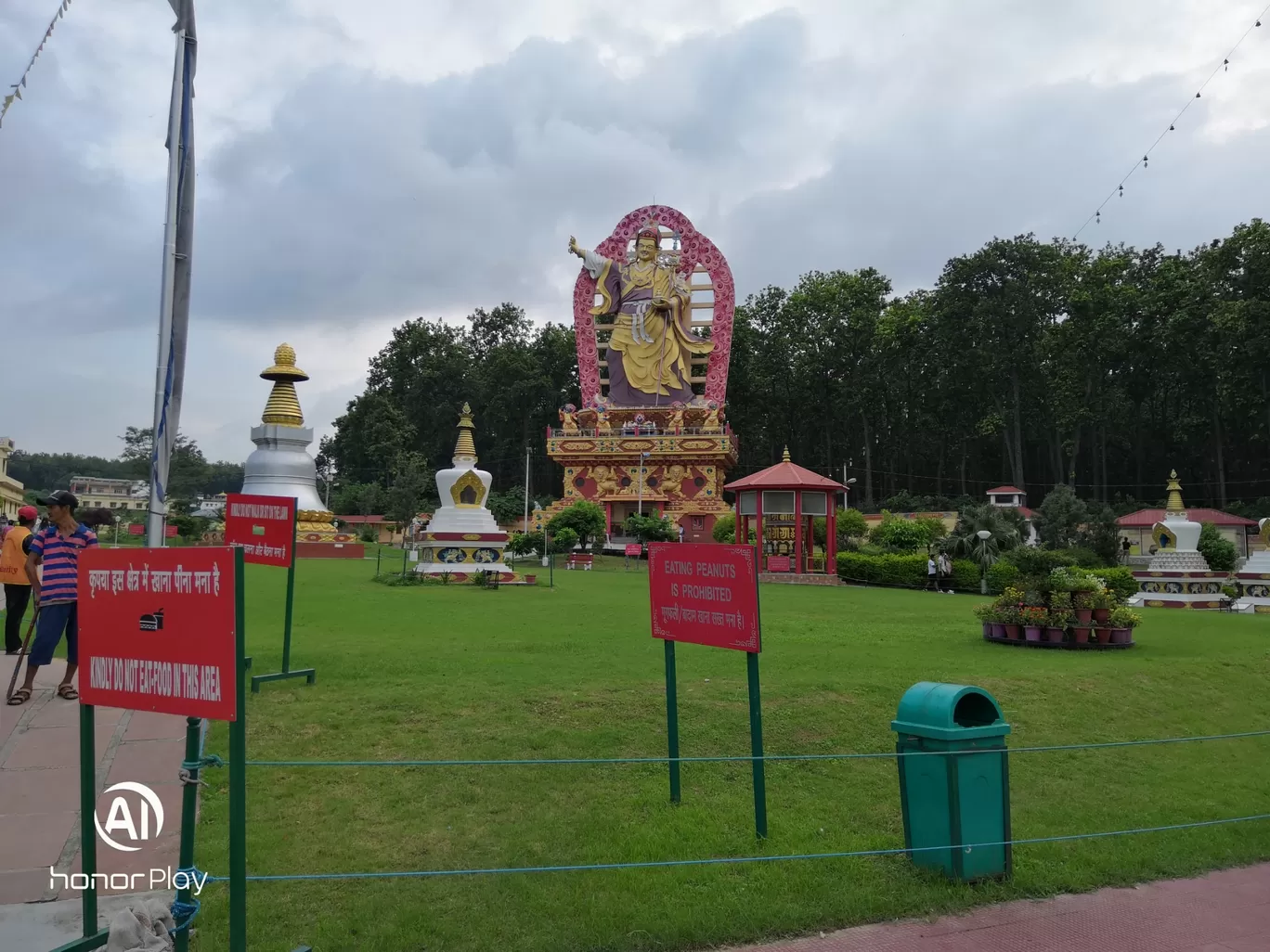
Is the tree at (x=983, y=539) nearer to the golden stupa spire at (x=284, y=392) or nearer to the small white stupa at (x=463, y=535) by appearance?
the small white stupa at (x=463, y=535)

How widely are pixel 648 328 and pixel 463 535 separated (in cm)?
2517

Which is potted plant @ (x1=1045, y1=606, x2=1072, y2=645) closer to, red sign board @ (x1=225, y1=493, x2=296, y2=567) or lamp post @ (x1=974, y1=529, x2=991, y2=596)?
red sign board @ (x1=225, y1=493, x2=296, y2=567)

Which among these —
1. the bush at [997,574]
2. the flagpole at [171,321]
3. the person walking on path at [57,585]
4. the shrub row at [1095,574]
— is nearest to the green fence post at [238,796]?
the flagpole at [171,321]

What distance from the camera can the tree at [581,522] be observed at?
35562 millimetres

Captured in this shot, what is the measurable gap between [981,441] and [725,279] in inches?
811

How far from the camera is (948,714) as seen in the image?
4812 millimetres

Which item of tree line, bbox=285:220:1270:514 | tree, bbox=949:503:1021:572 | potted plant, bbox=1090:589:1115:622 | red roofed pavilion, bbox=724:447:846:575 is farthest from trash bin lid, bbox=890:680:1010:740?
tree line, bbox=285:220:1270:514

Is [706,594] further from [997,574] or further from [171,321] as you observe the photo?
[997,574]

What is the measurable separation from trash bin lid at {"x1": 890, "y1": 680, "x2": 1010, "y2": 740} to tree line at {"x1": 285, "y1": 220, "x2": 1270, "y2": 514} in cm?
3681

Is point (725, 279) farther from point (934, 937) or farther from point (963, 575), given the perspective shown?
point (934, 937)

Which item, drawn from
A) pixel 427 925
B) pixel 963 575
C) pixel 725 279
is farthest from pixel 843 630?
pixel 725 279

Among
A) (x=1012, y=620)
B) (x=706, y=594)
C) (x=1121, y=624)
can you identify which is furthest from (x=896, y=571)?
(x=706, y=594)

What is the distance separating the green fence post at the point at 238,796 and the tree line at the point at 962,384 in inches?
1483

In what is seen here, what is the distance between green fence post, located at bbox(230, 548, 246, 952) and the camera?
3348mm
